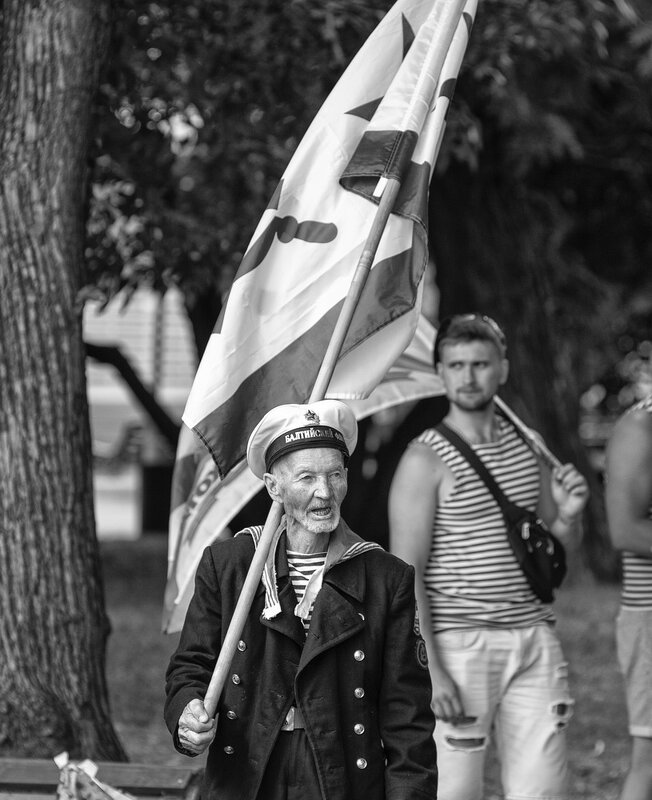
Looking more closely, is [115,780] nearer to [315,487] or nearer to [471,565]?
[471,565]

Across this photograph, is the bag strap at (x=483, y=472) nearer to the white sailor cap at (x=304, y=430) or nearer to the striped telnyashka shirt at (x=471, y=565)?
the striped telnyashka shirt at (x=471, y=565)

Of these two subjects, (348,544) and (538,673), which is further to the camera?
(538,673)

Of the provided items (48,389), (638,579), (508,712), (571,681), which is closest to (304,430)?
(508,712)

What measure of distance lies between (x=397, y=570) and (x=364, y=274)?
39.1 inches

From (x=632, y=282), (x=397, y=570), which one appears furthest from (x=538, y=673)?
(x=632, y=282)

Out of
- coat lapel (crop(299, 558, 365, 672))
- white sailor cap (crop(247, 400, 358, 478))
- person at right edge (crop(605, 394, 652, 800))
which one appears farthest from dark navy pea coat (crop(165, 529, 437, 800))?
person at right edge (crop(605, 394, 652, 800))

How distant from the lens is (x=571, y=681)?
816cm

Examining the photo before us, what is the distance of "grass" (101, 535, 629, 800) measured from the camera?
21.4ft

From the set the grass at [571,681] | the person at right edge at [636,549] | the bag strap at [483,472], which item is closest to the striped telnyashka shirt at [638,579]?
the person at right edge at [636,549]

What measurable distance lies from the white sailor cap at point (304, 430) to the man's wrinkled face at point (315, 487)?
23mm

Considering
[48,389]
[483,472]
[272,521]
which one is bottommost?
[48,389]

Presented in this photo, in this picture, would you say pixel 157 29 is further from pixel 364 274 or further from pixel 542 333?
pixel 542 333

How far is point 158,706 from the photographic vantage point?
7.94m

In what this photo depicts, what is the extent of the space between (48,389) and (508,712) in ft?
6.77
